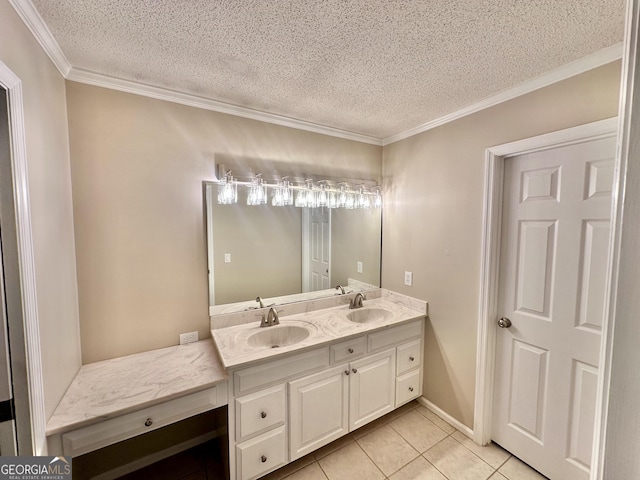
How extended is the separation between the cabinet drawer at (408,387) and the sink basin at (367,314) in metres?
0.48

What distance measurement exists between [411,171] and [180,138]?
1804mm

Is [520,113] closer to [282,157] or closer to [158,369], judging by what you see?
[282,157]

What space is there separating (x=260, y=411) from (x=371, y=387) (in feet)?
2.75

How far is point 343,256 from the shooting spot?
2445 mm

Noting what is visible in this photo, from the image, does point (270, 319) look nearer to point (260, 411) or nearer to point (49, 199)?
point (260, 411)

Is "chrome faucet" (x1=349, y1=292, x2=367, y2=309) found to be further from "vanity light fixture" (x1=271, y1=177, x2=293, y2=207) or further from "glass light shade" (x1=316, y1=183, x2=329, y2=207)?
"vanity light fixture" (x1=271, y1=177, x2=293, y2=207)

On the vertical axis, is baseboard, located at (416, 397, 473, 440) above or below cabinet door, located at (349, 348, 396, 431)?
below

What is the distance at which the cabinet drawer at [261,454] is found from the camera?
56.9 inches

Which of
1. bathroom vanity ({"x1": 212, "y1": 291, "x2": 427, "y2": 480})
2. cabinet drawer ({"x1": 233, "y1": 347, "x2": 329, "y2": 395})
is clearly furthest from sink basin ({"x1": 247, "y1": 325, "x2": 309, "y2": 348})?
cabinet drawer ({"x1": 233, "y1": 347, "x2": 329, "y2": 395})

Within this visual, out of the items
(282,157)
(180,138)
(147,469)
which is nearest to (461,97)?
(282,157)

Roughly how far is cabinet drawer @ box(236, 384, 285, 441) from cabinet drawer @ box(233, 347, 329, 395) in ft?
0.16

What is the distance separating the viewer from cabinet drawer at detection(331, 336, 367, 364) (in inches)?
68.4

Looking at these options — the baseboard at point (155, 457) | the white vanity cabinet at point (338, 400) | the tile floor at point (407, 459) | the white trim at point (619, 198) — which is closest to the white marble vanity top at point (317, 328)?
the white vanity cabinet at point (338, 400)

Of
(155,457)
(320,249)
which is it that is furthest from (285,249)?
(155,457)
